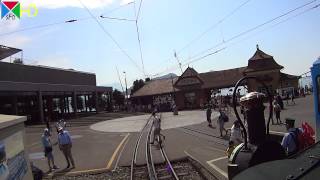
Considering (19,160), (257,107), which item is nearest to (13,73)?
(19,160)

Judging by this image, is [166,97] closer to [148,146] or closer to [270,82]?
[270,82]

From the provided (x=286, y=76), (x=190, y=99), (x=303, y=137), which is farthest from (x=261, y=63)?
(x=303, y=137)

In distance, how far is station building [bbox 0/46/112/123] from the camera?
180 ft

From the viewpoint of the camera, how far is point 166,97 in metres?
88.4

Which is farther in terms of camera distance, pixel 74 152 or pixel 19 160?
pixel 74 152

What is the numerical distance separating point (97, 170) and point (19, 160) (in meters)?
7.99

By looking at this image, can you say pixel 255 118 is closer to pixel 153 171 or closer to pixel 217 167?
pixel 217 167

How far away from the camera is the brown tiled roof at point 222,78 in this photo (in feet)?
260

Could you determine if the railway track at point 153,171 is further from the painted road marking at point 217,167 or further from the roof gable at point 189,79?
the roof gable at point 189,79

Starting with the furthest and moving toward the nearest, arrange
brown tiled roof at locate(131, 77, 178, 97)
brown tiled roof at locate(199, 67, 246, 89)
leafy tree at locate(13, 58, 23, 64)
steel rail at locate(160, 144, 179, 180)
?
brown tiled roof at locate(131, 77, 178, 97) → brown tiled roof at locate(199, 67, 246, 89) → leafy tree at locate(13, 58, 23, 64) → steel rail at locate(160, 144, 179, 180)

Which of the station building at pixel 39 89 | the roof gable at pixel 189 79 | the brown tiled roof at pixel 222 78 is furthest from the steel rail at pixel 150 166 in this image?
the roof gable at pixel 189 79

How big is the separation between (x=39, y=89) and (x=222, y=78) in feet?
108

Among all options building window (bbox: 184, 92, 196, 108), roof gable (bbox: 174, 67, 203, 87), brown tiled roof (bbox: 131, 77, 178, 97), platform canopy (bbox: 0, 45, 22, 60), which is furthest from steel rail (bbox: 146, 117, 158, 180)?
brown tiled roof (bbox: 131, 77, 178, 97)

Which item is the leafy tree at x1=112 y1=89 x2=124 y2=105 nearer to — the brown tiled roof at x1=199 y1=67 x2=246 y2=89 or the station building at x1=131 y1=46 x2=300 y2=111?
the station building at x1=131 y1=46 x2=300 y2=111
